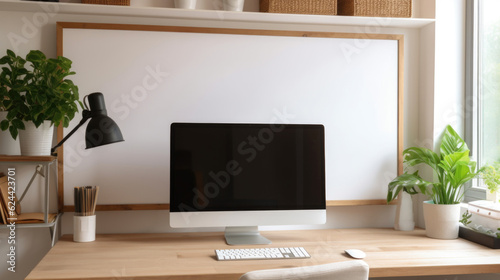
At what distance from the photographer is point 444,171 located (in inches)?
89.6

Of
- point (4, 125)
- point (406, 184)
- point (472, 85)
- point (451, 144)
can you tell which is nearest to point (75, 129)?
point (4, 125)

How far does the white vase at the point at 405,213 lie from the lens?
2.36 metres

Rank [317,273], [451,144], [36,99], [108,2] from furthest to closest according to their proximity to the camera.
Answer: [451,144] → [108,2] → [36,99] → [317,273]

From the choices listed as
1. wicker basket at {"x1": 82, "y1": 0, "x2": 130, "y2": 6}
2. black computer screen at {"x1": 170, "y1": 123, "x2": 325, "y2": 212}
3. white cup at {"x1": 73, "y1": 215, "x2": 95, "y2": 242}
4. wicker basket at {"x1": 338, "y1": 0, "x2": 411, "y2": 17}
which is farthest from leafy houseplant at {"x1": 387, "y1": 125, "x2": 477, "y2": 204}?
wicker basket at {"x1": 82, "y1": 0, "x2": 130, "y2": 6}

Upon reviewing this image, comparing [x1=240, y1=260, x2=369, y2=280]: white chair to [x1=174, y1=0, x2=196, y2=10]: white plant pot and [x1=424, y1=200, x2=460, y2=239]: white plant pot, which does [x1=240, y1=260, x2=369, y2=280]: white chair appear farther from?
[x1=174, y1=0, x2=196, y2=10]: white plant pot

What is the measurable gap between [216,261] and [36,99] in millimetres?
1007

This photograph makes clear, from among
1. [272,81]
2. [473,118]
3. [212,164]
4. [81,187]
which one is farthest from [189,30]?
[473,118]

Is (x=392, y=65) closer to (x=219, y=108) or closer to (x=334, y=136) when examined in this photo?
(x=334, y=136)

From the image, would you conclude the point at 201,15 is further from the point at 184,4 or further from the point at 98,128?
the point at 98,128

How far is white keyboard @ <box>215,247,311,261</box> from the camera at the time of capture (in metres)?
1.81

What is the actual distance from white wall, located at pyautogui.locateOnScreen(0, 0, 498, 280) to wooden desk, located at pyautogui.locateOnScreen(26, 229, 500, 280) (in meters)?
0.12

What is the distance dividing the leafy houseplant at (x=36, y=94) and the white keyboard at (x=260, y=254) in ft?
2.96

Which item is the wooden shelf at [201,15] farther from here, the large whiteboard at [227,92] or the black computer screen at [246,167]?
the black computer screen at [246,167]

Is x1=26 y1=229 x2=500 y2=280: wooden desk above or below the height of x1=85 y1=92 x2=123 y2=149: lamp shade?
below
